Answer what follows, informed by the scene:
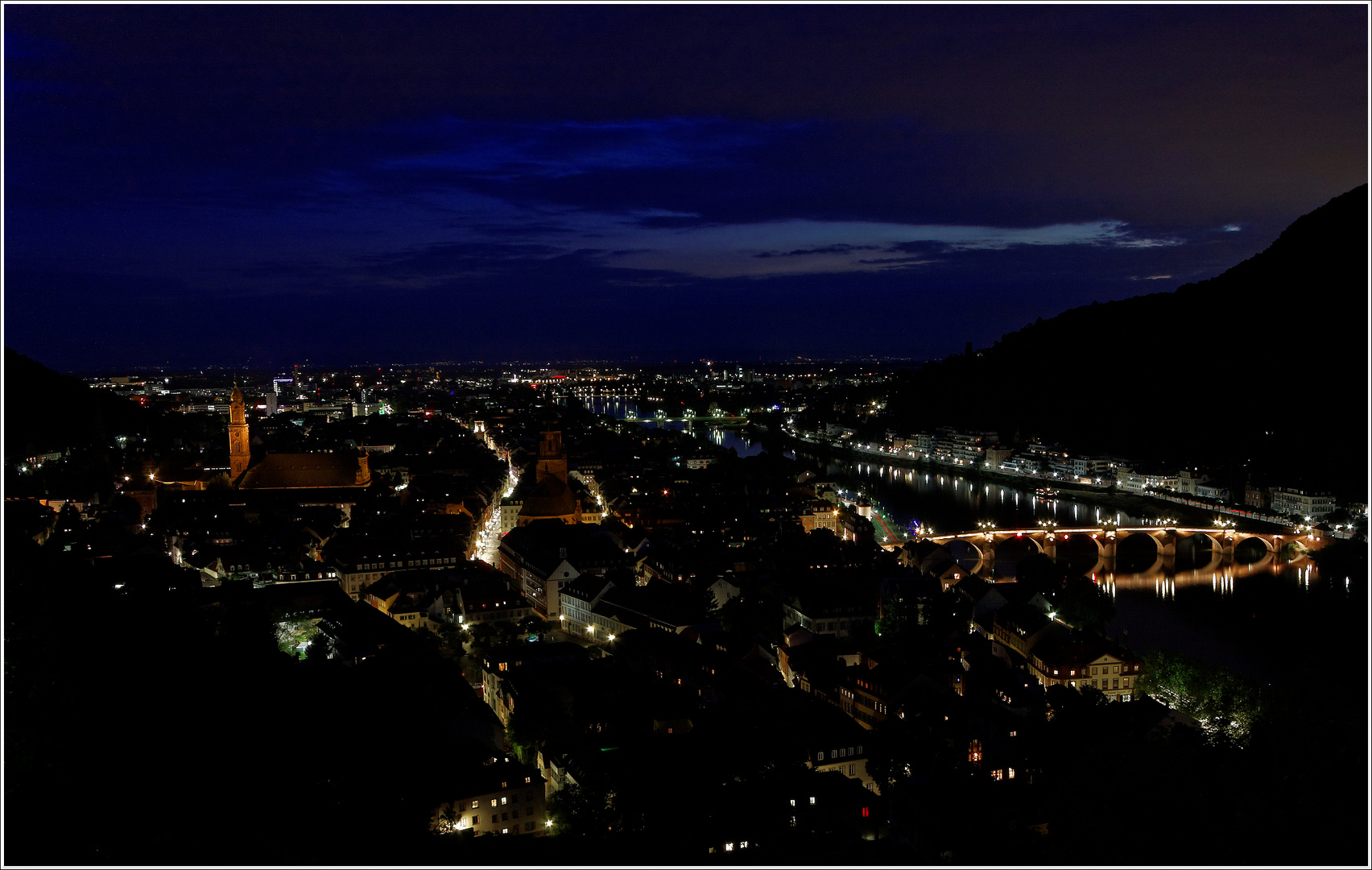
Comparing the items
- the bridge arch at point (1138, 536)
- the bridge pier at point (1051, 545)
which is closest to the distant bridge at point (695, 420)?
the bridge arch at point (1138, 536)

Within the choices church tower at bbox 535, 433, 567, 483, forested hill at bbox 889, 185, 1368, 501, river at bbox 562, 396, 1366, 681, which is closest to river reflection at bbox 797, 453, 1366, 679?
river at bbox 562, 396, 1366, 681

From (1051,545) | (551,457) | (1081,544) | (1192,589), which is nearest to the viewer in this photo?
(1192,589)

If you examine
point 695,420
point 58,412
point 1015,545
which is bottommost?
point 1015,545

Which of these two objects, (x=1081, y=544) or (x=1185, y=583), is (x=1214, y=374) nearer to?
(x=1081, y=544)

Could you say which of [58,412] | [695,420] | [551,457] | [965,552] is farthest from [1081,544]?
[695,420]

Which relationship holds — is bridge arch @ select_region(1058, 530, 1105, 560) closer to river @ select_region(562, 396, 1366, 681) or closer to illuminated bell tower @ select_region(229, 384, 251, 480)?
river @ select_region(562, 396, 1366, 681)

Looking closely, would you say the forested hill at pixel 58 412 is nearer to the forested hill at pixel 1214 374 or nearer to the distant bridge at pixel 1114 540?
the distant bridge at pixel 1114 540
